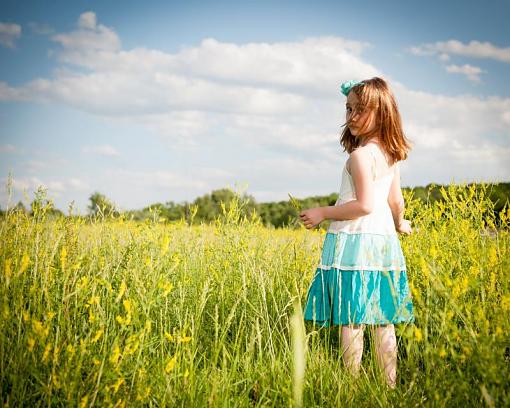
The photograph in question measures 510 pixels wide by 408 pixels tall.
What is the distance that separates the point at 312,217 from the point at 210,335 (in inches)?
45.6

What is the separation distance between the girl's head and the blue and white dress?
0.13 meters

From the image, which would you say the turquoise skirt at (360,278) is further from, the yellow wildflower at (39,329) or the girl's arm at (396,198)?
the yellow wildflower at (39,329)

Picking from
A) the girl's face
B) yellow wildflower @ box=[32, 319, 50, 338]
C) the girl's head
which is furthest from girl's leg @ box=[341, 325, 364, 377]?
yellow wildflower @ box=[32, 319, 50, 338]

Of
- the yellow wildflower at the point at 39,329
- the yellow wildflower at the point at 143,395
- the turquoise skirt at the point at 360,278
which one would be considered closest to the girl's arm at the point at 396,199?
the turquoise skirt at the point at 360,278

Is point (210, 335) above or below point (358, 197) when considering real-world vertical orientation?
below

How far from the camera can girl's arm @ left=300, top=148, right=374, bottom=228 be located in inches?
110

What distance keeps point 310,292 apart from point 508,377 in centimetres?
136

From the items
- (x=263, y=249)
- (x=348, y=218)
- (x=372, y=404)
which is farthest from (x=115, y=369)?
(x=263, y=249)

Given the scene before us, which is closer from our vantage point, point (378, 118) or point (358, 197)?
point (358, 197)

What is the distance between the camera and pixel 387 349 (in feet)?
9.56

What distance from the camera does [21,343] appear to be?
8.24 ft

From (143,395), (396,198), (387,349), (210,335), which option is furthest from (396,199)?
(143,395)

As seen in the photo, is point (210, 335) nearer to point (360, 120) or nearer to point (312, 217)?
point (312, 217)

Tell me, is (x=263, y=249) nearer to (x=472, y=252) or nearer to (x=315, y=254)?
(x=315, y=254)
